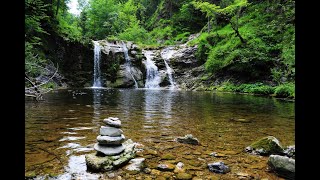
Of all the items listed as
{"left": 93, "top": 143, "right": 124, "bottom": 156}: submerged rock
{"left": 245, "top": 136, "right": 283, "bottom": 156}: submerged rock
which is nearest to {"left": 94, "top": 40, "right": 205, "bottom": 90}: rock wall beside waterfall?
{"left": 245, "top": 136, "right": 283, "bottom": 156}: submerged rock

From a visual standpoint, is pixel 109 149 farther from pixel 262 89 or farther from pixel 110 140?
pixel 262 89

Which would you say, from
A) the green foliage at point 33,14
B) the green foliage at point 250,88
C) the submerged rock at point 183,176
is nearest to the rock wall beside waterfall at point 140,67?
the green foliage at point 250,88

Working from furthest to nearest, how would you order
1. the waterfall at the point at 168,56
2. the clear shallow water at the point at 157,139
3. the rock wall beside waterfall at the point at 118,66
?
the waterfall at the point at 168,56
the rock wall beside waterfall at the point at 118,66
the clear shallow water at the point at 157,139

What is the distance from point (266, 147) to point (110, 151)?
283 centimetres

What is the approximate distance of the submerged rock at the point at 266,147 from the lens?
4355 millimetres

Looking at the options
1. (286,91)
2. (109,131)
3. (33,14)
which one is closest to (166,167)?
(109,131)

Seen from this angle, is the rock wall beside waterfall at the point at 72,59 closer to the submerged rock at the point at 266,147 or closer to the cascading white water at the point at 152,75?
the cascading white water at the point at 152,75

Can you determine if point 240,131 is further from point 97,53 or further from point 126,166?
point 97,53

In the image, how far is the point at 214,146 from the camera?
5.00 m

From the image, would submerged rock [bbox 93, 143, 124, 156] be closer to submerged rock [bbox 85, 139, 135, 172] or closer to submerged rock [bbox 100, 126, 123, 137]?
submerged rock [bbox 85, 139, 135, 172]

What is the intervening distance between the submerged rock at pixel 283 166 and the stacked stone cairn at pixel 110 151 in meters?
2.21

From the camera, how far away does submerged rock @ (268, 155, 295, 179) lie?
11.1 ft
